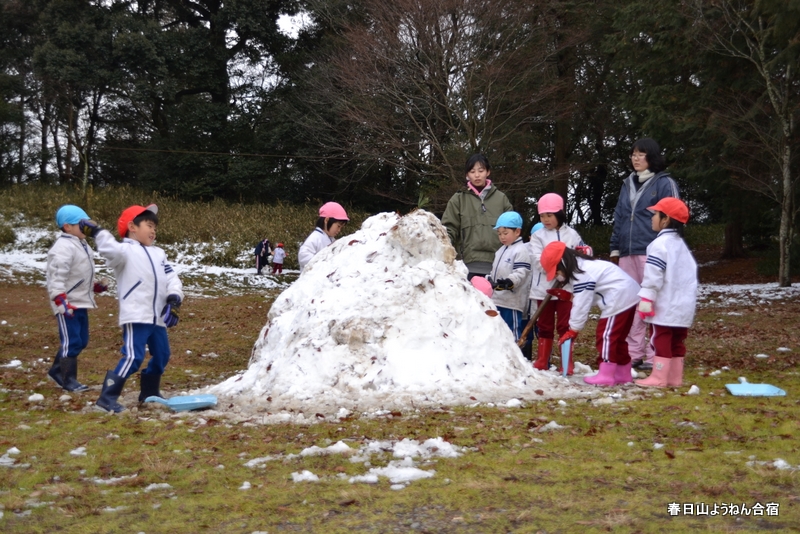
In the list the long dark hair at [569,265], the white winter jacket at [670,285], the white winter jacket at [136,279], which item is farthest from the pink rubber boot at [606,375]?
the white winter jacket at [136,279]

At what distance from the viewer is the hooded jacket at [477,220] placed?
317 inches

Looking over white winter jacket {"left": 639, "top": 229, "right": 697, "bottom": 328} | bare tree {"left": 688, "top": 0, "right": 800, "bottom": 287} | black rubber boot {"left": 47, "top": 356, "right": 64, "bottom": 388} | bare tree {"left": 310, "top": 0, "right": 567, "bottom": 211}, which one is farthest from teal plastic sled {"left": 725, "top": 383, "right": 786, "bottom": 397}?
bare tree {"left": 310, "top": 0, "right": 567, "bottom": 211}

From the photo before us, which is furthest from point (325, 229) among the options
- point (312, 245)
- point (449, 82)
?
point (449, 82)

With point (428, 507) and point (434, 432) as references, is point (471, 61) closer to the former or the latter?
point (434, 432)

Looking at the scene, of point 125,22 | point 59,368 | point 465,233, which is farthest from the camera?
point 125,22

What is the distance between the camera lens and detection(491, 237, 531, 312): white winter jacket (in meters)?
7.85

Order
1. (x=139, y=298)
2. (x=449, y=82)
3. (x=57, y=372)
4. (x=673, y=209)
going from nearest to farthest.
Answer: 1. (x=139, y=298)
2. (x=673, y=209)
3. (x=57, y=372)
4. (x=449, y=82)

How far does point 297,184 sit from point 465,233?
26637mm

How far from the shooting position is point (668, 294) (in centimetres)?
649

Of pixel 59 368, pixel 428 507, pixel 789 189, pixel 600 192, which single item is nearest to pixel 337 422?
pixel 428 507

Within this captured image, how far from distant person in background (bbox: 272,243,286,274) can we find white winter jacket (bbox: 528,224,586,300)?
17.5 m

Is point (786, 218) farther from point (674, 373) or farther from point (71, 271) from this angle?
point (71, 271)

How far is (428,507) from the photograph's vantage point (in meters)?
3.61

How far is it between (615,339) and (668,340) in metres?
0.43
